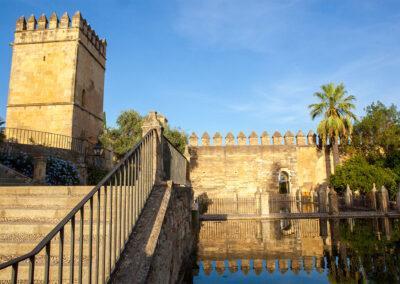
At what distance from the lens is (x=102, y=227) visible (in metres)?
3.84

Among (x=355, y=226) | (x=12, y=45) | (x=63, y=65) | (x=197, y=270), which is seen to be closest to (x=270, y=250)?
(x=197, y=270)

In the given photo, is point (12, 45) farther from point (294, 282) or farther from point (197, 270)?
point (294, 282)

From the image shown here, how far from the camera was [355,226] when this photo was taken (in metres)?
12.5

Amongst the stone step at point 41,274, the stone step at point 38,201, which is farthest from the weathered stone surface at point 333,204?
the stone step at point 41,274

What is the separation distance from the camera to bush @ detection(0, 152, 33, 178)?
12.2m

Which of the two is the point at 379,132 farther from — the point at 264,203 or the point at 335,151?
the point at 264,203

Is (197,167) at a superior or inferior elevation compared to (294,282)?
superior

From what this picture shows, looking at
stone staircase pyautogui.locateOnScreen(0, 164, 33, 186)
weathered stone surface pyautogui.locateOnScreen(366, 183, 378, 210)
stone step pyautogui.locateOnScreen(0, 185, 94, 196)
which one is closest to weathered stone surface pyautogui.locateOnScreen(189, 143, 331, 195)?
weathered stone surface pyautogui.locateOnScreen(366, 183, 378, 210)

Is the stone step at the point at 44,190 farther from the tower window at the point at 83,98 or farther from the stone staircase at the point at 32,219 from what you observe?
the tower window at the point at 83,98

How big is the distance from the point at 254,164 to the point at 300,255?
20.7 meters

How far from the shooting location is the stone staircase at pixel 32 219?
11.3ft

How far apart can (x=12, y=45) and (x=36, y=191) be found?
886 inches

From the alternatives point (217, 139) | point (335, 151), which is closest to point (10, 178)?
point (217, 139)

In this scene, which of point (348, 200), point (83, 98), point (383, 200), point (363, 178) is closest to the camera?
point (383, 200)
